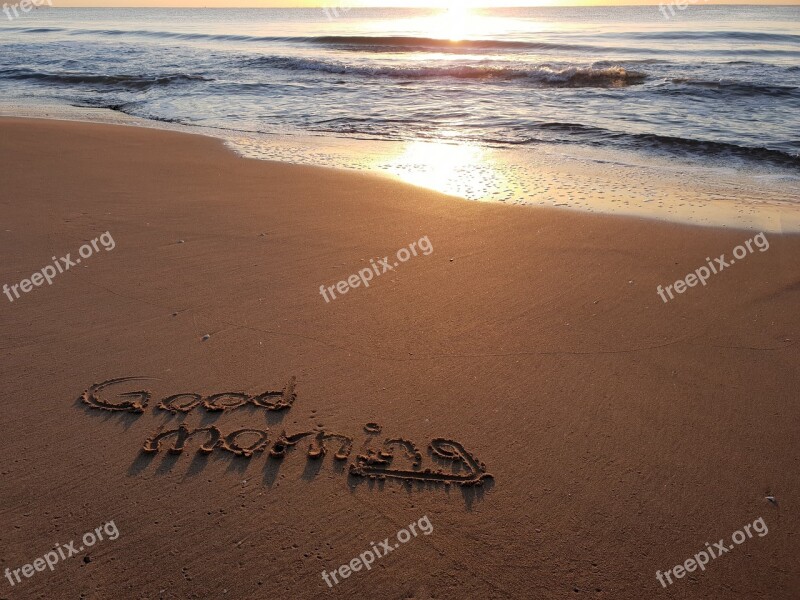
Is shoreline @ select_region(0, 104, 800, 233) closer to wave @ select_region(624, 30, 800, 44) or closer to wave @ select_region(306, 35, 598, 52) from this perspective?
wave @ select_region(306, 35, 598, 52)

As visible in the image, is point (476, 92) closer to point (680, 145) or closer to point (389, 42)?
point (680, 145)

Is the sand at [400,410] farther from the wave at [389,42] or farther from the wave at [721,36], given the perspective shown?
the wave at [721,36]

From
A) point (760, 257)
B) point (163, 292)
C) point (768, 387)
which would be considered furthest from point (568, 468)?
point (760, 257)

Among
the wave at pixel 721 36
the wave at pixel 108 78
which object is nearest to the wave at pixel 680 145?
the wave at pixel 108 78

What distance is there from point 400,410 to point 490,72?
55.3ft

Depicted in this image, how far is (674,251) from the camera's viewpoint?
205 inches

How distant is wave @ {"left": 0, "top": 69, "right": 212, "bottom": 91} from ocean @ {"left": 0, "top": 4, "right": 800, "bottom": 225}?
0.05m

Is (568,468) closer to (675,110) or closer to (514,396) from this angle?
(514,396)

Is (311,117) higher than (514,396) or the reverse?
higher

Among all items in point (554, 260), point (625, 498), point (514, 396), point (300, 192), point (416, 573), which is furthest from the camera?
point (300, 192)

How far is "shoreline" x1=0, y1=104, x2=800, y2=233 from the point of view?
248 inches

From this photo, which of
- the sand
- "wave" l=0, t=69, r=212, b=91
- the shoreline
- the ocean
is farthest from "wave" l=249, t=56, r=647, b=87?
the sand

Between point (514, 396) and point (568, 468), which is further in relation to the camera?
point (514, 396)

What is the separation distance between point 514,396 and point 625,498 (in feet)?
2.60
